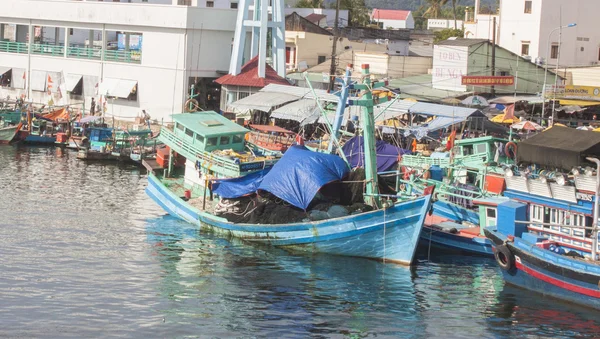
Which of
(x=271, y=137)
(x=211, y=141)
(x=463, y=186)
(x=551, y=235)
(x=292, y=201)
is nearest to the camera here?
(x=551, y=235)

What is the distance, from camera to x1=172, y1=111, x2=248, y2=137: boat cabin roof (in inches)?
1401

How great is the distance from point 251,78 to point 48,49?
54.6 feet

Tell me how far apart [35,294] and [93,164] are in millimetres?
22653

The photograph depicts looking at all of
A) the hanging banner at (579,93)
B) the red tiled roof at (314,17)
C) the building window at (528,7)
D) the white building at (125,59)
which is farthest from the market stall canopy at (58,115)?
the building window at (528,7)

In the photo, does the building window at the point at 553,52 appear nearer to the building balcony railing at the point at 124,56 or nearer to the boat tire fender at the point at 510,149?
the building balcony railing at the point at 124,56

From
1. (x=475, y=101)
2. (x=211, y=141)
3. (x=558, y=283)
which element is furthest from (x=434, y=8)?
(x=558, y=283)

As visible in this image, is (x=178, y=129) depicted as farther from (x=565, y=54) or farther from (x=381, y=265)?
(x=565, y=54)

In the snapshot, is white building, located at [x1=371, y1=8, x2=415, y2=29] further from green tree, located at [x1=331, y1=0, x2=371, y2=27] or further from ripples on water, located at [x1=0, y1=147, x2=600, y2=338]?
ripples on water, located at [x1=0, y1=147, x2=600, y2=338]

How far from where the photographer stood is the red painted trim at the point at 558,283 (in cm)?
2501

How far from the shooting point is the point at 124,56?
58.5 metres

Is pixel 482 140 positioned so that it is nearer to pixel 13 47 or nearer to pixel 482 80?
pixel 482 80

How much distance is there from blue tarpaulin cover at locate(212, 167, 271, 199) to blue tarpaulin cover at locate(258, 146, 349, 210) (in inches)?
31.4

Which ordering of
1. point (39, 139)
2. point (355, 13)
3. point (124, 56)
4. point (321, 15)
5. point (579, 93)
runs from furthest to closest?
point (355, 13) → point (321, 15) → point (124, 56) → point (39, 139) → point (579, 93)

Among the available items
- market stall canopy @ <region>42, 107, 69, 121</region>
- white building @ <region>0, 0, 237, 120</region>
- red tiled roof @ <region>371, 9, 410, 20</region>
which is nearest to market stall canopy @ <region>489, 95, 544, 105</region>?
white building @ <region>0, 0, 237, 120</region>
